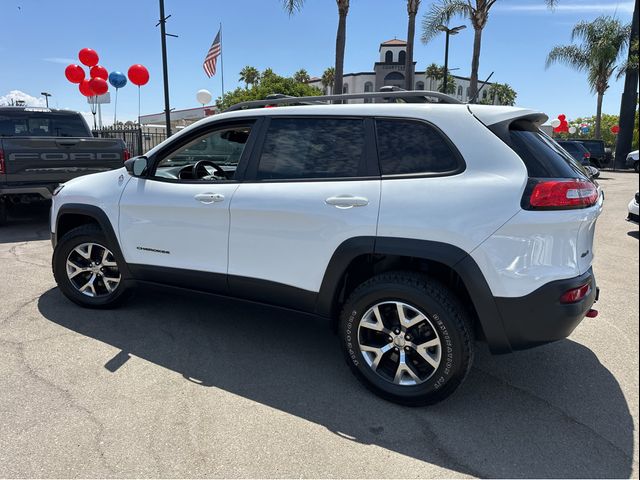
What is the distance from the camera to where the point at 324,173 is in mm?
3041

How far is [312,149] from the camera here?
315cm

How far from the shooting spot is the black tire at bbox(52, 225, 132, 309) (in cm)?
408

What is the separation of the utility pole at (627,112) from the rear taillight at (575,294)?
3081cm

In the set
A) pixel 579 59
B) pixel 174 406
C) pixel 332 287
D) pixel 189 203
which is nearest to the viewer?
pixel 174 406

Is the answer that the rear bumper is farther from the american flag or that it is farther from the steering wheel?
the american flag

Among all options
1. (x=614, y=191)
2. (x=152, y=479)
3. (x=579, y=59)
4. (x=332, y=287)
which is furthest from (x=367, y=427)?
(x=579, y=59)

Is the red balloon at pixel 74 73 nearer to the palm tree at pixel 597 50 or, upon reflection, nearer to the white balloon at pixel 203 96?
the white balloon at pixel 203 96

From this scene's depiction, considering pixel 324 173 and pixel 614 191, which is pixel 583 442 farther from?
pixel 614 191

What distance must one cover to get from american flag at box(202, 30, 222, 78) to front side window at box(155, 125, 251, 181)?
1549cm

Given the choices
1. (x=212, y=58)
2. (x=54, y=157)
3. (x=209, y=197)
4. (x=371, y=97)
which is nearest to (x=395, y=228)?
(x=371, y=97)

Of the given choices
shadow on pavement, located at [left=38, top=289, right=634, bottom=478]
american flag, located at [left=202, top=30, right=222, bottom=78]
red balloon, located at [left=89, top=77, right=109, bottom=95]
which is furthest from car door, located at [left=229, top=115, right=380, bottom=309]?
american flag, located at [left=202, top=30, right=222, bottom=78]

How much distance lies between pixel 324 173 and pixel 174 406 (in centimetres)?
170

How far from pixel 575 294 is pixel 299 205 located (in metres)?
1.66

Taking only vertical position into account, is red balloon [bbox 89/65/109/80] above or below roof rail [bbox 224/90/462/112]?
above
